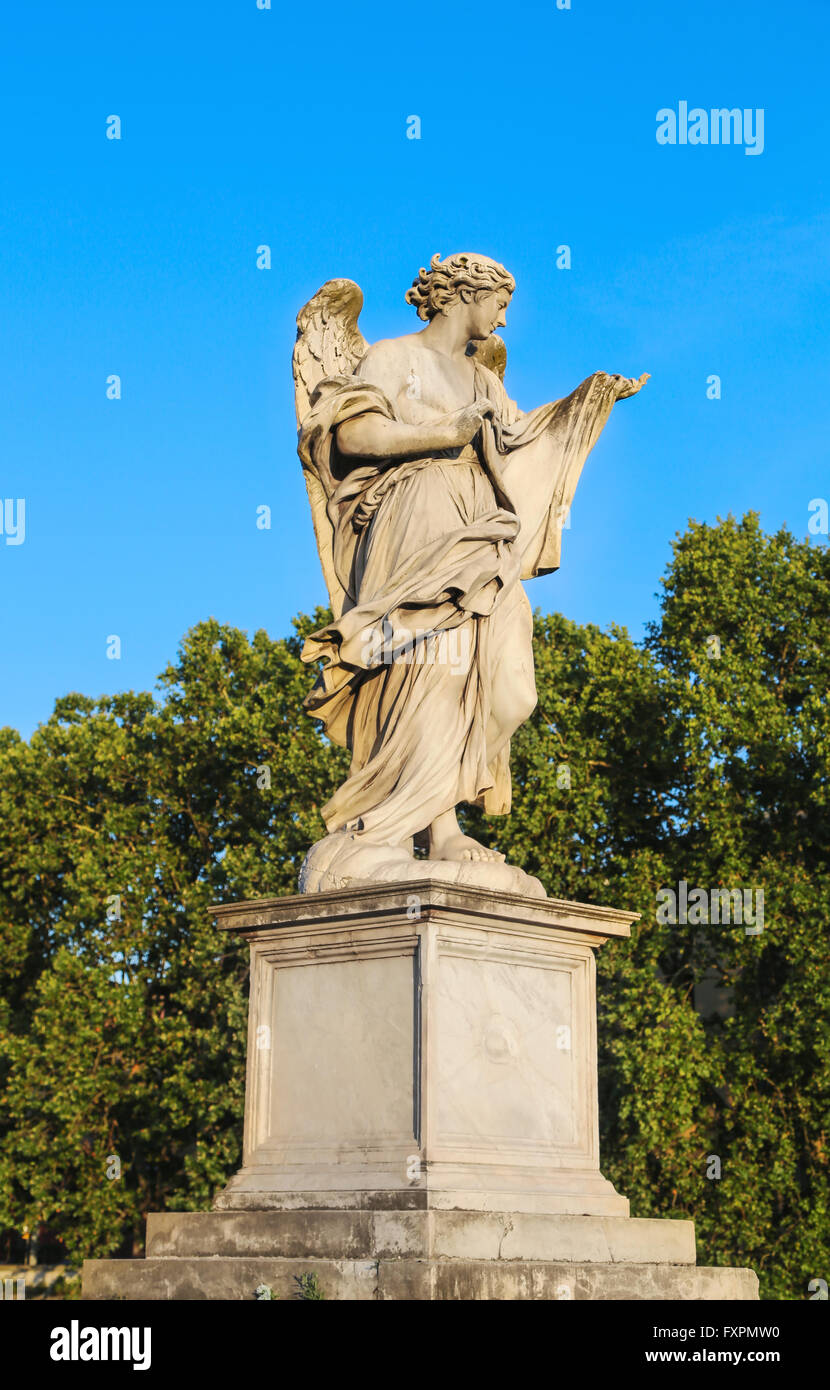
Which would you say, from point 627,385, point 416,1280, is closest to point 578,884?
point 627,385

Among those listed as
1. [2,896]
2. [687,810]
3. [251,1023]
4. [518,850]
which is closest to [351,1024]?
[251,1023]

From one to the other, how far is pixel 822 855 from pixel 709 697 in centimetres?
335

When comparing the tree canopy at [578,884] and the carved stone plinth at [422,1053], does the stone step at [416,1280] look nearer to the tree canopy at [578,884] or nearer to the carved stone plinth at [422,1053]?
the carved stone plinth at [422,1053]

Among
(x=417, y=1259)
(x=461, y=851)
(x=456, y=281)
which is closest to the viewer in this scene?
(x=417, y=1259)

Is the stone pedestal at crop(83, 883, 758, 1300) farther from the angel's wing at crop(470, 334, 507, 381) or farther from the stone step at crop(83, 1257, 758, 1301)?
the angel's wing at crop(470, 334, 507, 381)

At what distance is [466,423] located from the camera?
746 centimetres

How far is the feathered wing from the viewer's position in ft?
26.4

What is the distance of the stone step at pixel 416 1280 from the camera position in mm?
5395

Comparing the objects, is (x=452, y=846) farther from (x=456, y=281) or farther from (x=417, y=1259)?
(x=456, y=281)

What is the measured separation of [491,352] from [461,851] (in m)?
2.72

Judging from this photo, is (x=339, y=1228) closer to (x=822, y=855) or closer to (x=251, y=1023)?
(x=251, y=1023)

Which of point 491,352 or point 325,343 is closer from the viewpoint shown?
point 491,352

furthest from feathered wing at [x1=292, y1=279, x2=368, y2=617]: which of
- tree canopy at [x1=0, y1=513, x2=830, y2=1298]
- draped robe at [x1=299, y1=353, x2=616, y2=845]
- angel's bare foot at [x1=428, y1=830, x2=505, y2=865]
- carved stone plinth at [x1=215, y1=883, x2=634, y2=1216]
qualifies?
tree canopy at [x1=0, y1=513, x2=830, y2=1298]

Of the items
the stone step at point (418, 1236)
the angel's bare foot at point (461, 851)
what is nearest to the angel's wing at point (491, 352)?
the angel's bare foot at point (461, 851)
